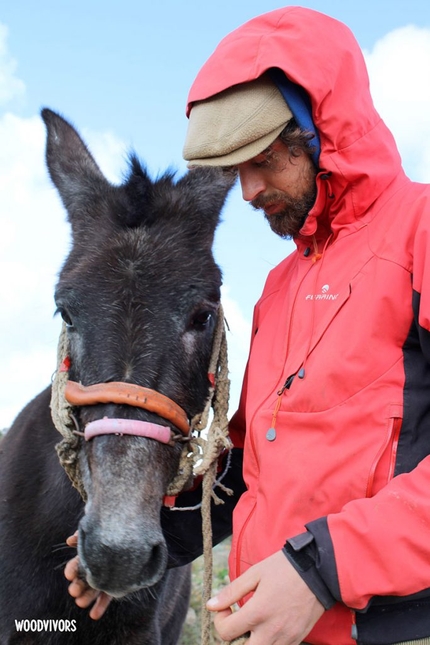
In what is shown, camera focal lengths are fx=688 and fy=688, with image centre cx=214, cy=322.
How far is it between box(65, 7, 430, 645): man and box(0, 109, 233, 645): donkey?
343mm

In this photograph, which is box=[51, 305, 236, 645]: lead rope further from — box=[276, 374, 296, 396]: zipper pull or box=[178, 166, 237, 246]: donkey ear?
box=[276, 374, 296, 396]: zipper pull

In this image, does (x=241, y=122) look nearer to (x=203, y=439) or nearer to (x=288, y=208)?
(x=288, y=208)

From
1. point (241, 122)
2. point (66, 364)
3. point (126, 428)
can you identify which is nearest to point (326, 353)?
point (126, 428)

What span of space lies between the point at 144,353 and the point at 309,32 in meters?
1.40

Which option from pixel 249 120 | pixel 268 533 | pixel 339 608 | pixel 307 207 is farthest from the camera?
pixel 307 207

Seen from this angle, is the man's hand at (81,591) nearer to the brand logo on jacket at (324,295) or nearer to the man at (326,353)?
the man at (326,353)

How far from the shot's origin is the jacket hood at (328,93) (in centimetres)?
254

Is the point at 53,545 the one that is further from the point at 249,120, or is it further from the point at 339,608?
the point at 249,120

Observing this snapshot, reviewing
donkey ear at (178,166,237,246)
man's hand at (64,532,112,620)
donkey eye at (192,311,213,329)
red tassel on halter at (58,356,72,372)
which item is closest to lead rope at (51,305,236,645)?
red tassel on halter at (58,356,72,372)

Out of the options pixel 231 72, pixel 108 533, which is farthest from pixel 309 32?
pixel 108 533

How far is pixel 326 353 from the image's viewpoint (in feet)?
7.68

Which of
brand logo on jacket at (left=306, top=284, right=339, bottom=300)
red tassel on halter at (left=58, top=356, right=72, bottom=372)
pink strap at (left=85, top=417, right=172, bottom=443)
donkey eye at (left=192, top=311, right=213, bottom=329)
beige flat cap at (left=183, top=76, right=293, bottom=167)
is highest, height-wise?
beige flat cap at (left=183, top=76, right=293, bottom=167)

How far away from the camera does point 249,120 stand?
8.49 ft

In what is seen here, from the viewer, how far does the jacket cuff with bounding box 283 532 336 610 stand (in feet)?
→ 6.57
